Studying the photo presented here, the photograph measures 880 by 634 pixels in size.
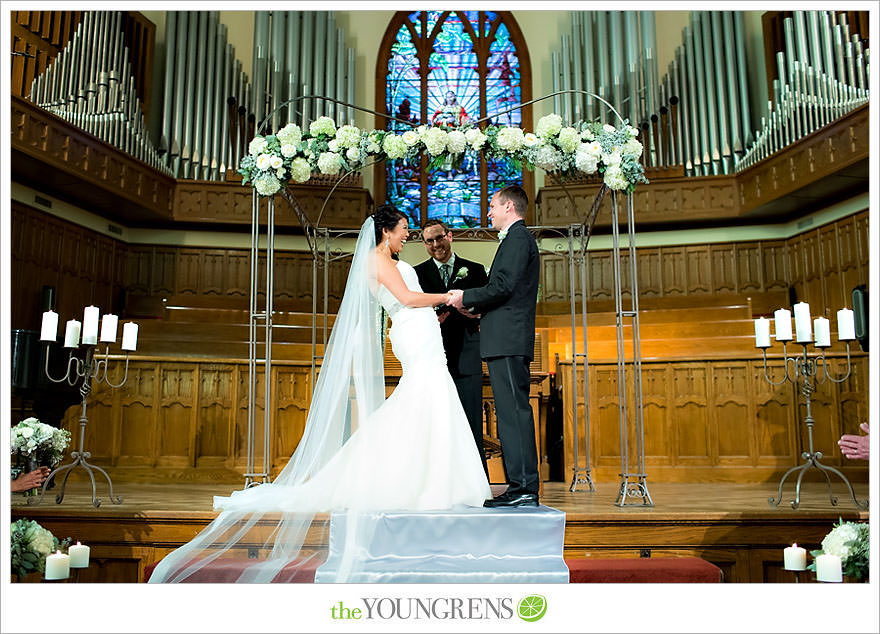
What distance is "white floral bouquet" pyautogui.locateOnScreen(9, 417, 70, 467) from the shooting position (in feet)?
16.0

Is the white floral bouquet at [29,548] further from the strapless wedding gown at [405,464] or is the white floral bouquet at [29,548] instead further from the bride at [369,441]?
the strapless wedding gown at [405,464]

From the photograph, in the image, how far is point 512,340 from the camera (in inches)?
162

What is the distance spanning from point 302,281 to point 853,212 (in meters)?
7.57

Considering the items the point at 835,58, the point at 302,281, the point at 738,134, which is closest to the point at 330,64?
the point at 302,281

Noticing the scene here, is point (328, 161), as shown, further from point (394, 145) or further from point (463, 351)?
point (463, 351)

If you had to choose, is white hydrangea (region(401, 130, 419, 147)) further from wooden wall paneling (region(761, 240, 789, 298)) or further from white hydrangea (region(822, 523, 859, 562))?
wooden wall paneling (region(761, 240, 789, 298))

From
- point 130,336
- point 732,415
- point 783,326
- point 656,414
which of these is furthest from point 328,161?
point 732,415

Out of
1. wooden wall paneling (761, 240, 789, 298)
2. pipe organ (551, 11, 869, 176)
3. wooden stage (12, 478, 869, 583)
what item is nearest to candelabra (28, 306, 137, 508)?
wooden stage (12, 478, 869, 583)

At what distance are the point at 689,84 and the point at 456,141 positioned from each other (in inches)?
282

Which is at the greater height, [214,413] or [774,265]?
[774,265]

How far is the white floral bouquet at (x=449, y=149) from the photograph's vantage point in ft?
17.2

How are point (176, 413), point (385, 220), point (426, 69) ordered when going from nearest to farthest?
point (385, 220)
point (176, 413)
point (426, 69)

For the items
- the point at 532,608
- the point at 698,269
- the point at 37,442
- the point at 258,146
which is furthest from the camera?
the point at 698,269

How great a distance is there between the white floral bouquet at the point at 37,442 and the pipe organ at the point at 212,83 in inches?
239
